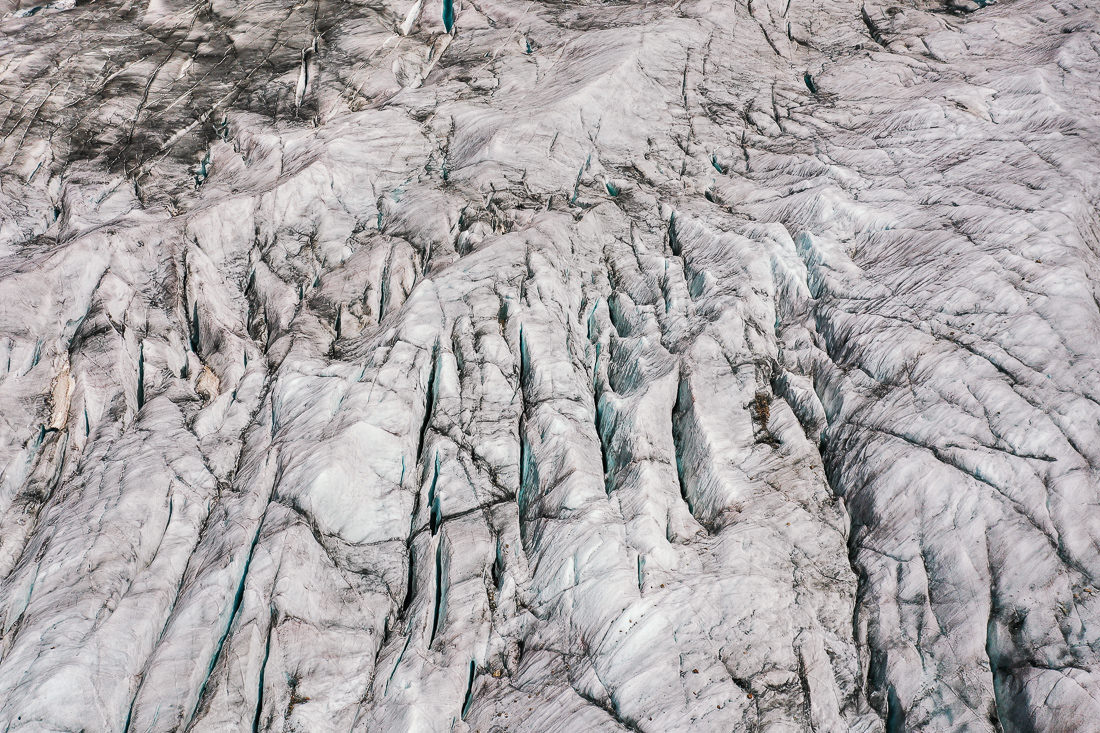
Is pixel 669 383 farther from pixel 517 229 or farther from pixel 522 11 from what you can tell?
pixel 522 11

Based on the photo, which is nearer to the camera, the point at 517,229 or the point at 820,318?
the point at 820,318

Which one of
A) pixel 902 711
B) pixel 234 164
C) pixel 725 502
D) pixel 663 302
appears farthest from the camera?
pixel 234 164

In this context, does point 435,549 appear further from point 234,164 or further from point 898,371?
point 234,164

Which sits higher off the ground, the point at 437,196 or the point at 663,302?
the point at 437,196

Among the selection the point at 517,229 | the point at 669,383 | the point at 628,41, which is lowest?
the point at 669,383

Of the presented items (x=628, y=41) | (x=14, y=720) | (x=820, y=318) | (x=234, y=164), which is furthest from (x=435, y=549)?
(x=628, y=41)

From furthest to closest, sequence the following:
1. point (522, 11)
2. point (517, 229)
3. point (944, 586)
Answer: point (522, 11)
point (517, 229)
point (944, 586)
